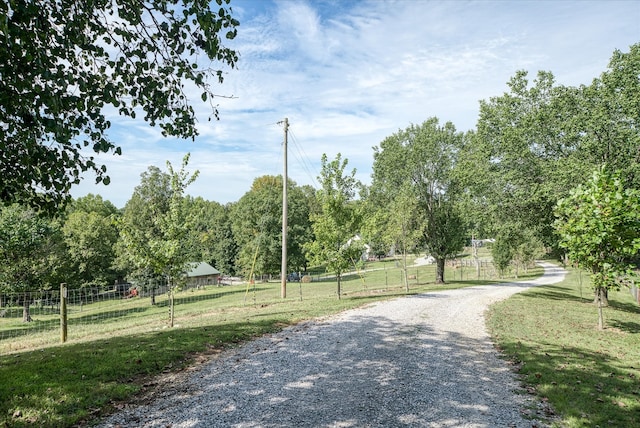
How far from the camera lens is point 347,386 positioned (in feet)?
22.2

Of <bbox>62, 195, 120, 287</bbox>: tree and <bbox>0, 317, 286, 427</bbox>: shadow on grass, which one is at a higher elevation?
<bbox>62, 195, 120, 287</bbox>: tree

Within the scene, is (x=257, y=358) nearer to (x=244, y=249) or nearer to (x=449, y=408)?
(x=449, y=408)

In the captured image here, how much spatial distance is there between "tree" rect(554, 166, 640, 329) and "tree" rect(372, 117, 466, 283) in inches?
654

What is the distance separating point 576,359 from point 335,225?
11248mm

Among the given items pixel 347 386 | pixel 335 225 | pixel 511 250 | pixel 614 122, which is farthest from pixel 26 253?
pixel 511 250

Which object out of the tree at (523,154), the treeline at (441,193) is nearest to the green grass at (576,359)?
the treeline at (441,193)

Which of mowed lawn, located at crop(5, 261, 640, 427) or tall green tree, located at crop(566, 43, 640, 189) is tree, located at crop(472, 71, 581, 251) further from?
mowed lawn, located at crop(5, 261, 640, 427)

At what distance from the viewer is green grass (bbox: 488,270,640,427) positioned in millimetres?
6090

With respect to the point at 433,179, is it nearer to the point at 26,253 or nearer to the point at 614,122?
the point at 614,122

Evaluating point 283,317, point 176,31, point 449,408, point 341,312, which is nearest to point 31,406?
point 176,31

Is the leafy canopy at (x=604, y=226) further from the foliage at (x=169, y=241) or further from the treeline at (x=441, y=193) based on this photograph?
the foliage at (x=169, y=241)

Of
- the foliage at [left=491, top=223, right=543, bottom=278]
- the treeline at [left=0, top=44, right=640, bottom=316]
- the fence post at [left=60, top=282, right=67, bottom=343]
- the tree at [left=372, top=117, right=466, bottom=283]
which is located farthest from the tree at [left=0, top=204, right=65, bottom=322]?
the foliage at [left=491, top=223, right=543, bottom=278]

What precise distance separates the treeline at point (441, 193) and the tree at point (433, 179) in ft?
0.27

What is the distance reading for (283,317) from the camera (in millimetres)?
13664
